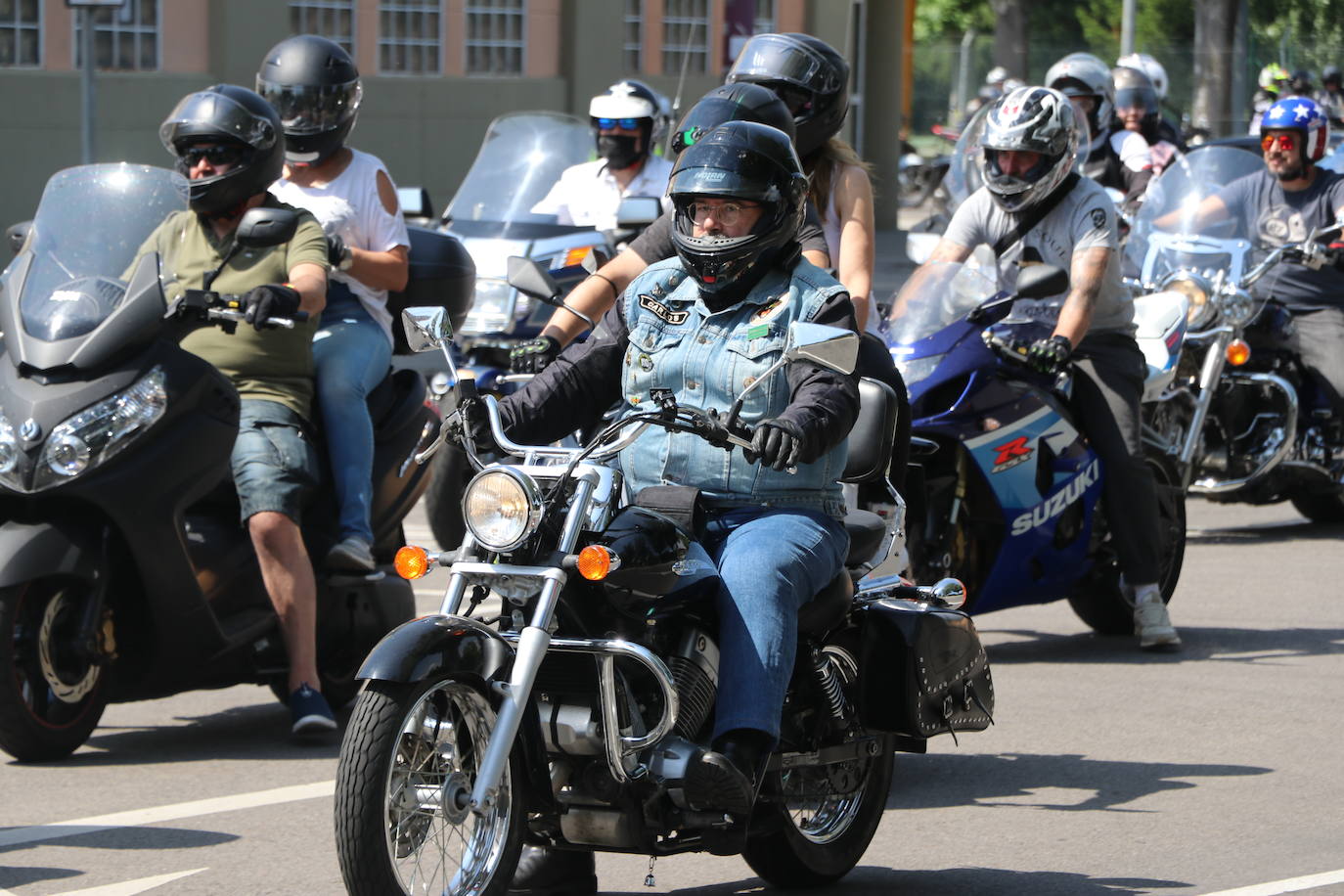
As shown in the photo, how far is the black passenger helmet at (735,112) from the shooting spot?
630 cm

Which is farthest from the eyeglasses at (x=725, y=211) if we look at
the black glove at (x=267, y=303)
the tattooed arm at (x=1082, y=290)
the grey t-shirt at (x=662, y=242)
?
the tattooed arm at (x=1082, y=290)

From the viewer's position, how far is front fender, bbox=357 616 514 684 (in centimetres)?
447

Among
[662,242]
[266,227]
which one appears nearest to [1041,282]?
[662,242]

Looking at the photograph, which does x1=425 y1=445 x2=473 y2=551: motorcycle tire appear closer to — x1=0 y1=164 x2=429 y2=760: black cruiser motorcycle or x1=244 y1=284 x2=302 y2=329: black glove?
x1=0 y1=164 x2=429 y2=760: black cruiser motorcycle

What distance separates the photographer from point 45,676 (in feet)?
21.2

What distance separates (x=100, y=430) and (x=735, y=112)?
Result: 6.52ft

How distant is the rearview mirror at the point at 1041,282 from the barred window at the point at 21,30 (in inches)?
593

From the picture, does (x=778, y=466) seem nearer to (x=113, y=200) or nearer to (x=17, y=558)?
(x=17, y=558)

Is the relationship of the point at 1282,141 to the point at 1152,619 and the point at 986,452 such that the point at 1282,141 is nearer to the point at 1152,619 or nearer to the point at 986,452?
the point at 1152,619

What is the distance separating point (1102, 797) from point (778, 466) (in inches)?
90.4

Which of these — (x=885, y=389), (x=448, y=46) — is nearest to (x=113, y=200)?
(x=885, y=389)

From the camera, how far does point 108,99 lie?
21.1 metres

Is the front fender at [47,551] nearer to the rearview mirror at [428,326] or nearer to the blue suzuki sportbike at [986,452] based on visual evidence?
the rearview mirror at [428,326]

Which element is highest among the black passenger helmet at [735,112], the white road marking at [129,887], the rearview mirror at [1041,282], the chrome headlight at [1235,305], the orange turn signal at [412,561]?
the black passenger helmet at [735,112]
